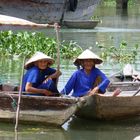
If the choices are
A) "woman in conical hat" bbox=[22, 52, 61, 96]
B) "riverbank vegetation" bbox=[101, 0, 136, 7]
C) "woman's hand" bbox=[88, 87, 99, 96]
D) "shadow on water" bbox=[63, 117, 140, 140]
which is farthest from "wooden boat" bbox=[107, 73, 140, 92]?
"riverbank vegetation" bbox=[101, 0, 136, 7]

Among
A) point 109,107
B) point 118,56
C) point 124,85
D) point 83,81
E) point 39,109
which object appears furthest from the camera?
point 118,56

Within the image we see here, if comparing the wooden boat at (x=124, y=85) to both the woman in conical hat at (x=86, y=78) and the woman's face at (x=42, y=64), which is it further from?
the woman's face at (x=42, y=64)

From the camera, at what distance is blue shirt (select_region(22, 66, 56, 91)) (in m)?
8.66

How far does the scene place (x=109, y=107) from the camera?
8.61 m

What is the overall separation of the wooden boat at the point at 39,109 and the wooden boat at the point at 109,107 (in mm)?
269

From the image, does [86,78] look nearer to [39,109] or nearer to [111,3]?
[39,109]

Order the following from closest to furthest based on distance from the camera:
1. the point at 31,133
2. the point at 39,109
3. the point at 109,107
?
the point at 31,133 → the point at 39,109 → the point at 109,107

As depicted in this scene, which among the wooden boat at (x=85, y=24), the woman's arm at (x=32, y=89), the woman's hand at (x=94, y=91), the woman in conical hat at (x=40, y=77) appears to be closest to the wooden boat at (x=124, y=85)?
the woman's hand at (x=94, y=91)

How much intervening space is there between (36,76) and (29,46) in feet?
22.8

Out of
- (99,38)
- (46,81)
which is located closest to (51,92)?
(46,81)

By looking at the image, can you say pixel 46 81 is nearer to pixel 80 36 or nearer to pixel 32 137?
pixel 32 137

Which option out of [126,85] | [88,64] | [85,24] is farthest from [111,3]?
[88,64]

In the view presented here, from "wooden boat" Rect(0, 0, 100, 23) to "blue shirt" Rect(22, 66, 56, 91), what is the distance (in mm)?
18663

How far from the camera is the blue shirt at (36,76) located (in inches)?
341
